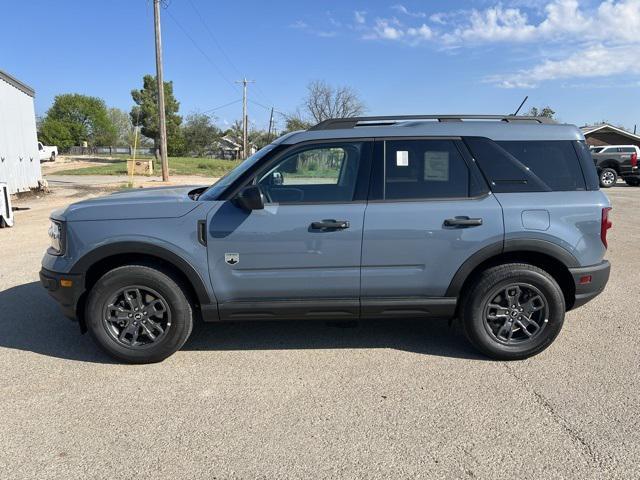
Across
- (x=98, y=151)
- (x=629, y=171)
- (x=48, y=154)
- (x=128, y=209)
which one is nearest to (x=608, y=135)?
(x=629, y=171)

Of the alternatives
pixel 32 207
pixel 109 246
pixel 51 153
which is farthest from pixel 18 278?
pixel 51 153

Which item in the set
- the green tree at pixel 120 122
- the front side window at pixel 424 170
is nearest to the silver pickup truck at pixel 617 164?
the front side window at pixel 424 170

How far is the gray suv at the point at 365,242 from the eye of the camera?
3.61 meters

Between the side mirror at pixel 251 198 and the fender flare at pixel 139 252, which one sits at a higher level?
the side mirror at pixel 251 198

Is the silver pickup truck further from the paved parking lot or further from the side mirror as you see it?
the side mirror

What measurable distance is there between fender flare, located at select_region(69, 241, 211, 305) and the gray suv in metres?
0.01

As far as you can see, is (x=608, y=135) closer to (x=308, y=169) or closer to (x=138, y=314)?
(x=308, y=169)

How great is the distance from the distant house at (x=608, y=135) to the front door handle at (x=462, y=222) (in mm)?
46516

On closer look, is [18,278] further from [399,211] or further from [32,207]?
[32,207]

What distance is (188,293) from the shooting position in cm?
379

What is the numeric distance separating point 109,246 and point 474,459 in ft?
9.40

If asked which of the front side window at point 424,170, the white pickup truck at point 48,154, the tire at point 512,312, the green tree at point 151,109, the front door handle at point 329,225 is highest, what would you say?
the green tree at point 151,109

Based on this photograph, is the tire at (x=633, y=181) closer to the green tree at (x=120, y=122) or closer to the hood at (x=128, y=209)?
the hood at (x=128, y=209)

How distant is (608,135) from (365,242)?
49.7m
